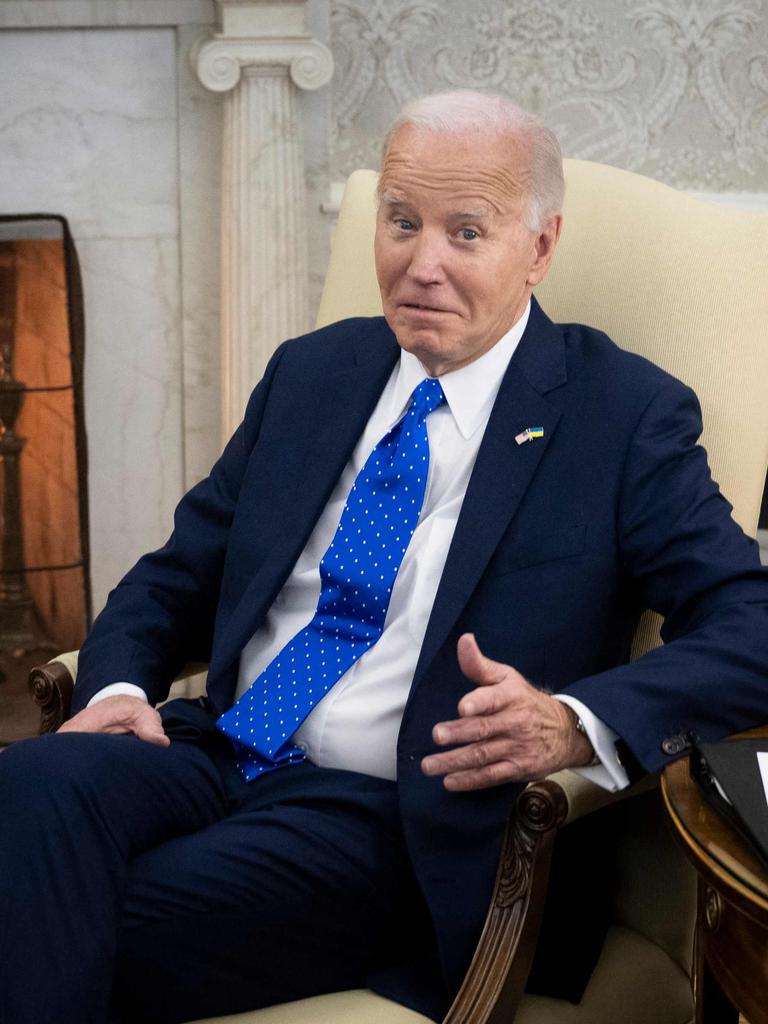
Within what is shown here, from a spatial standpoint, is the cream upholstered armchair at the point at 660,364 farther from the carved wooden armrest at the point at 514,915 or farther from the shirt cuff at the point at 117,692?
the shirt cuff at the point at 117,692

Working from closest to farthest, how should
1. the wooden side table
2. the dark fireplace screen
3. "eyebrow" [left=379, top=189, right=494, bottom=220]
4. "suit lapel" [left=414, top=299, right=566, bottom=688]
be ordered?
1. the wooden side table
2. "suit lapel" [left=414, top=299, right=566, bottom=688]
3. "eyebrow" [left=379, top=189, right=494, bottom=220]
4. the dark fireplace screen

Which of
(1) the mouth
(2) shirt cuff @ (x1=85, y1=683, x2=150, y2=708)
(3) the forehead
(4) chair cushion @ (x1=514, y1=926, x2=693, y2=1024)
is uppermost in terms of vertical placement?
(3) the forehead

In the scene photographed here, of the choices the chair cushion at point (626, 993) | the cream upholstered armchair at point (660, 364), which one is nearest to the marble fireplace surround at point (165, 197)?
the cream upholstered armchair at point (660, 364)

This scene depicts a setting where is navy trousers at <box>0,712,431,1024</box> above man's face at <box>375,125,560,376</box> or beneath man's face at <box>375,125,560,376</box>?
beneath

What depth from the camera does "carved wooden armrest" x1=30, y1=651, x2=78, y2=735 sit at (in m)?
1.84

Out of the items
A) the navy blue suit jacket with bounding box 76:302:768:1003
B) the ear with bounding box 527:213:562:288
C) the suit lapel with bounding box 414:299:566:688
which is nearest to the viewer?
the navy blue suit jacket with bounding box 76:302:768:1003

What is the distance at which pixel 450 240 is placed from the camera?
69.7 inches

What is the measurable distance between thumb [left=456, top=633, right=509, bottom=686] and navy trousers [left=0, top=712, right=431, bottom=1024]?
0.29 m

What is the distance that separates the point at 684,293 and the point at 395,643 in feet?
2.27

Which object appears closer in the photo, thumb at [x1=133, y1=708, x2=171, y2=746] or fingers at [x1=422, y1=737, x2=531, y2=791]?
fingers at [x1=422, y1=737, x2=531, y2=791]

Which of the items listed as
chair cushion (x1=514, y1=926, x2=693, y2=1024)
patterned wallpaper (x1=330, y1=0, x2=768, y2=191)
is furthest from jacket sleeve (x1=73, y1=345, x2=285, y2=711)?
patterned wallpaper (x1=330, y1=0, x2=768, y2=191)

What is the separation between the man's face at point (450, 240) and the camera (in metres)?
1.74

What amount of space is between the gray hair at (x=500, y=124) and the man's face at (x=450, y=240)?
0.04ft

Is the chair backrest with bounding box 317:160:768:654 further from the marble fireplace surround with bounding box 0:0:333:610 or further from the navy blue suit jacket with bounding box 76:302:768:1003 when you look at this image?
the marble fireplace surround with bounding box 0:0:333:610
